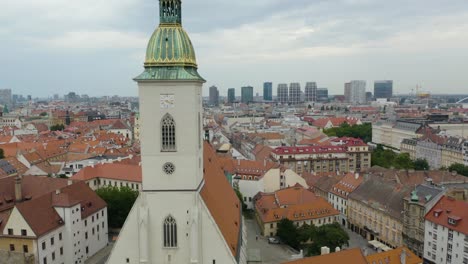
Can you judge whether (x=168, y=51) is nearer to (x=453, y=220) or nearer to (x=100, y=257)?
(x=100, y=257)

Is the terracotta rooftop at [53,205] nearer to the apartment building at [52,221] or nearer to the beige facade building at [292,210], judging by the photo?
the apartment building at [52,221]

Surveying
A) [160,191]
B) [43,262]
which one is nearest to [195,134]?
[160,191]

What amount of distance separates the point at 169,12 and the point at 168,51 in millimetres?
3053

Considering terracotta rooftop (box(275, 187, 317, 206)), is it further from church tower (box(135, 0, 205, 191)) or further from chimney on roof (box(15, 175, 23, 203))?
church tower (box(135, 0, 205, 191))

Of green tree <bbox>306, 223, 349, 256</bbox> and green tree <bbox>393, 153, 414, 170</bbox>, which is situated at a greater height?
green tree <bbox>306, 223, 349, 256</bbox>

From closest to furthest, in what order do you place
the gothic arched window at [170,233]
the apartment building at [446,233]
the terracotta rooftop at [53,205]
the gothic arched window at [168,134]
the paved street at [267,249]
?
the gothic arched window at [168,134] → the gothic arched window at [170,233] → the terracotta rooftop at [53,205] → the apartment building at [446,233] → the paved street at [267,249]

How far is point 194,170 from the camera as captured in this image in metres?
33.5

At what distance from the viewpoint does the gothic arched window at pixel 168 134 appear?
3328 centimetres

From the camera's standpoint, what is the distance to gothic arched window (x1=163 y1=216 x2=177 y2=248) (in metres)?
33.9

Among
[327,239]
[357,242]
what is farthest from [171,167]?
[357,242]

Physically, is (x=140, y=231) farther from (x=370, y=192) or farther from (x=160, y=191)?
(x=370, y=192)

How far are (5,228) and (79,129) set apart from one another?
507 ft

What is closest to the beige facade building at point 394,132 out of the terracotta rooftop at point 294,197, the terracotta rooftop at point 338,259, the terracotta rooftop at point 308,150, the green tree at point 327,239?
the terracotta rooftop at point 308,150

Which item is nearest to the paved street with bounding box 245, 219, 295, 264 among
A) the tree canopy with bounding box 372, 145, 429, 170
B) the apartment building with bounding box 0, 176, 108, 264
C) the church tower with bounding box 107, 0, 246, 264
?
the apartment building with bounding box 0, 176, 108, 264
